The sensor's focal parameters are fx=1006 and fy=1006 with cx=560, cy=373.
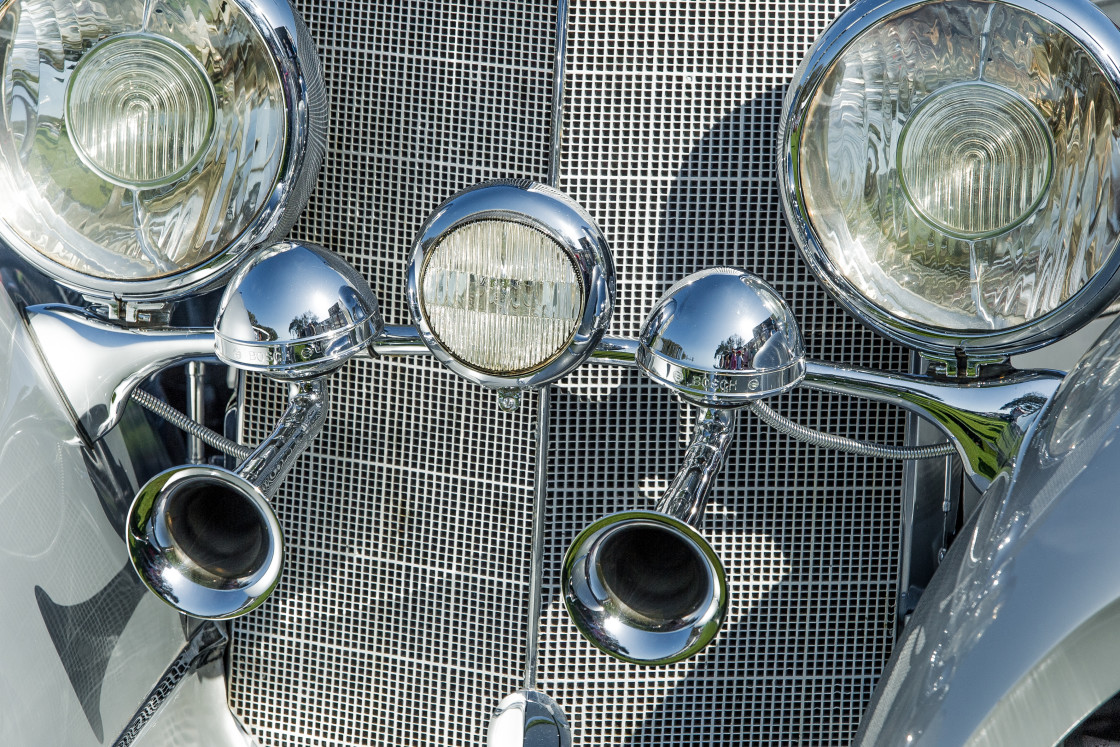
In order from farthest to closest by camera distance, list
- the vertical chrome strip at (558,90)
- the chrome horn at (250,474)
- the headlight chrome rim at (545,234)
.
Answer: the vertical chrome strip at (558,90), the chrome horn at (250,474), the headlight chrome rim at (545,234)

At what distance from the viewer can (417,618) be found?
5.47 ft

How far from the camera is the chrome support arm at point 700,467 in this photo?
1.26 m

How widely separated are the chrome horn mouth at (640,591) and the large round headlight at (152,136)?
0.65 m

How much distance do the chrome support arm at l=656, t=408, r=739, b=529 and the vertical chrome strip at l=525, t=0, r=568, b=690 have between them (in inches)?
10.8

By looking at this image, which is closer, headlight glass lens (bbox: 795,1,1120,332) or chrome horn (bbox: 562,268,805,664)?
chrome horn (bbox: 562,268,805,664)

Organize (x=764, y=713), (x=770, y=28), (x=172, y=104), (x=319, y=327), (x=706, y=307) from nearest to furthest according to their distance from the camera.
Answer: (x=706, y=307) → (x=319, y=327) → (x=172, y=104) → (x=770, y=28) → (x=764, y=713)

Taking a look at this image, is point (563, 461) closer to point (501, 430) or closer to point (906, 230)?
point (501, 430)

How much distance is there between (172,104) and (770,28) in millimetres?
871

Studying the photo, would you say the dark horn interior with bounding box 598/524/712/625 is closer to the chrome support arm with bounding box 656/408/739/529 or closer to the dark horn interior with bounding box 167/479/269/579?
the chrome support arm with bounding box 656/408/739/529

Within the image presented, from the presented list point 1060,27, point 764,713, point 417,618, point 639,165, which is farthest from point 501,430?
point 1060,27

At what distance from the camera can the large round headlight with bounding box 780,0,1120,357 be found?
49.3 inches

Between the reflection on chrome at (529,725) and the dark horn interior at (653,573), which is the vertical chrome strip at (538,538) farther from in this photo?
the dark horn interior at (653,573)

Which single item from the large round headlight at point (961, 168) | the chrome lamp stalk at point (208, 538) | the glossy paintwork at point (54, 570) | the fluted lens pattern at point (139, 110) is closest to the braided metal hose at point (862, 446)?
the large round headlight at point (961, 168)

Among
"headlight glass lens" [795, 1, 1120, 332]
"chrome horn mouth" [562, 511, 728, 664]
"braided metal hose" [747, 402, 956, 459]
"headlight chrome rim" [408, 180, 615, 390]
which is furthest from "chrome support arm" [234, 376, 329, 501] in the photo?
"headlight glass lens" [795, 1, 1120, 332]
